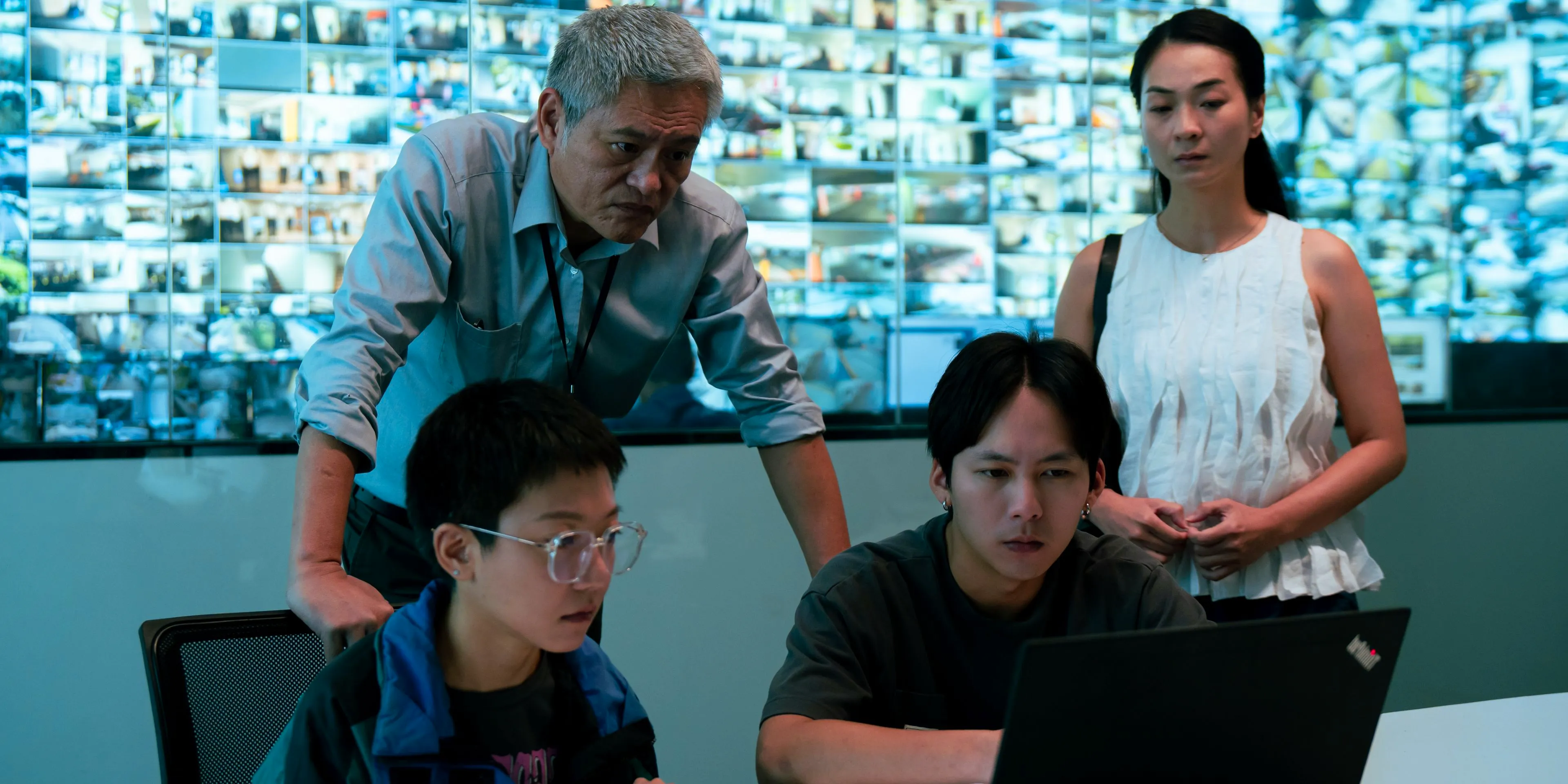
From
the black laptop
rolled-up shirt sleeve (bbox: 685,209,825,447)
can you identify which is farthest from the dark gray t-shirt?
the black laptop

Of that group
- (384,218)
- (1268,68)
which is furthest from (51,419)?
(1268,68)

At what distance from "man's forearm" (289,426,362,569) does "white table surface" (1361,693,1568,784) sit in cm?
107

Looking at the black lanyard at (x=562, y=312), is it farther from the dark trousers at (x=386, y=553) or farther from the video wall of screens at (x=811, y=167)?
the video wall of screens at (x=811, y=167)

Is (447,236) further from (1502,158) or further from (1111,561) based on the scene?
(1502,158)

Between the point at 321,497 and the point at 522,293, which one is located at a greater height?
the point at 522,293

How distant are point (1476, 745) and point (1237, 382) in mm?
599

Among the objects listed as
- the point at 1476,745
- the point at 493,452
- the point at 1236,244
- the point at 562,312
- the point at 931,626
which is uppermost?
the point at 1236,244

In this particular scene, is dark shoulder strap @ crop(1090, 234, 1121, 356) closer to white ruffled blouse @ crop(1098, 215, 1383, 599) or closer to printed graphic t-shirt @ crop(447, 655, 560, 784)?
white ruffled blouse @ crop(1098, 215, 1383, 599)

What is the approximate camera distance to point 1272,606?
5.74 feet

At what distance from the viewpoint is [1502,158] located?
11.0ft

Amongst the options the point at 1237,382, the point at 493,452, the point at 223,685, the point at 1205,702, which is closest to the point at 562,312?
the point at 493,452

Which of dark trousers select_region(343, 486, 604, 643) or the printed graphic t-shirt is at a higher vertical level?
dark trousers select_region(343, 486, 604, 643)

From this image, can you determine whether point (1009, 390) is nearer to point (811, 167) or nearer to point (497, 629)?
point (497, 629)

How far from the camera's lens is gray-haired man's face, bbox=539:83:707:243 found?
145 centimetres
